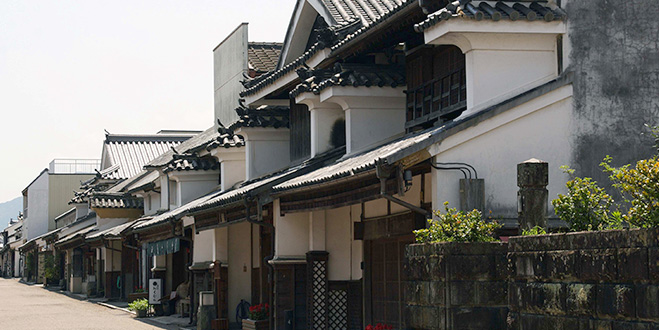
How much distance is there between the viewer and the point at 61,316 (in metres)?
Answer: 35.4

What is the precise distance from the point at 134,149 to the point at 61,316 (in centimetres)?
2936

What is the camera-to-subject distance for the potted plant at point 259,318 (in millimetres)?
24047

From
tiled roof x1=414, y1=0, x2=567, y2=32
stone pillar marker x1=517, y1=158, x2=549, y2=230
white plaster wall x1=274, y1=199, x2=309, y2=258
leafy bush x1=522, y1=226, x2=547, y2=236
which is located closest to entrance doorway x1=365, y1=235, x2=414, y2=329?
white plaster wall x1=274, y1=199, x2=309, y2=258

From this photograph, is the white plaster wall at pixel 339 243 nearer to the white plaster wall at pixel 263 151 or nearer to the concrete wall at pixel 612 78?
the white plaster wall at pixel 263 151

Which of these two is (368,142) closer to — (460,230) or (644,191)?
(460,230)

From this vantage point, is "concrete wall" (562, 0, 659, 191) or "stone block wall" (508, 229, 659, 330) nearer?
"stone block wall" (508, 229, 659, 330)

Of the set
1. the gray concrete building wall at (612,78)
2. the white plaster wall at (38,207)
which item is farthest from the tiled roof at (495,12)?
the white plaster wall at (38,207)

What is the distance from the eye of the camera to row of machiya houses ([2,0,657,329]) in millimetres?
15461

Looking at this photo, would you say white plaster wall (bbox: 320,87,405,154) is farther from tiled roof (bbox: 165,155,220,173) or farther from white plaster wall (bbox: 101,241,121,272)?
white plaster wall (bbox: 101,241,121,272)

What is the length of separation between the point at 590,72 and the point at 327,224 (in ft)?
29.4

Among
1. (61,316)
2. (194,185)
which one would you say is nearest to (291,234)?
(194,185)

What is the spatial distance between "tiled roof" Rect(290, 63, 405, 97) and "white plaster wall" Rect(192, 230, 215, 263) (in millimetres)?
9737

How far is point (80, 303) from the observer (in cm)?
4584

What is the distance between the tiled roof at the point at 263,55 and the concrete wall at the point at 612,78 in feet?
61.9
